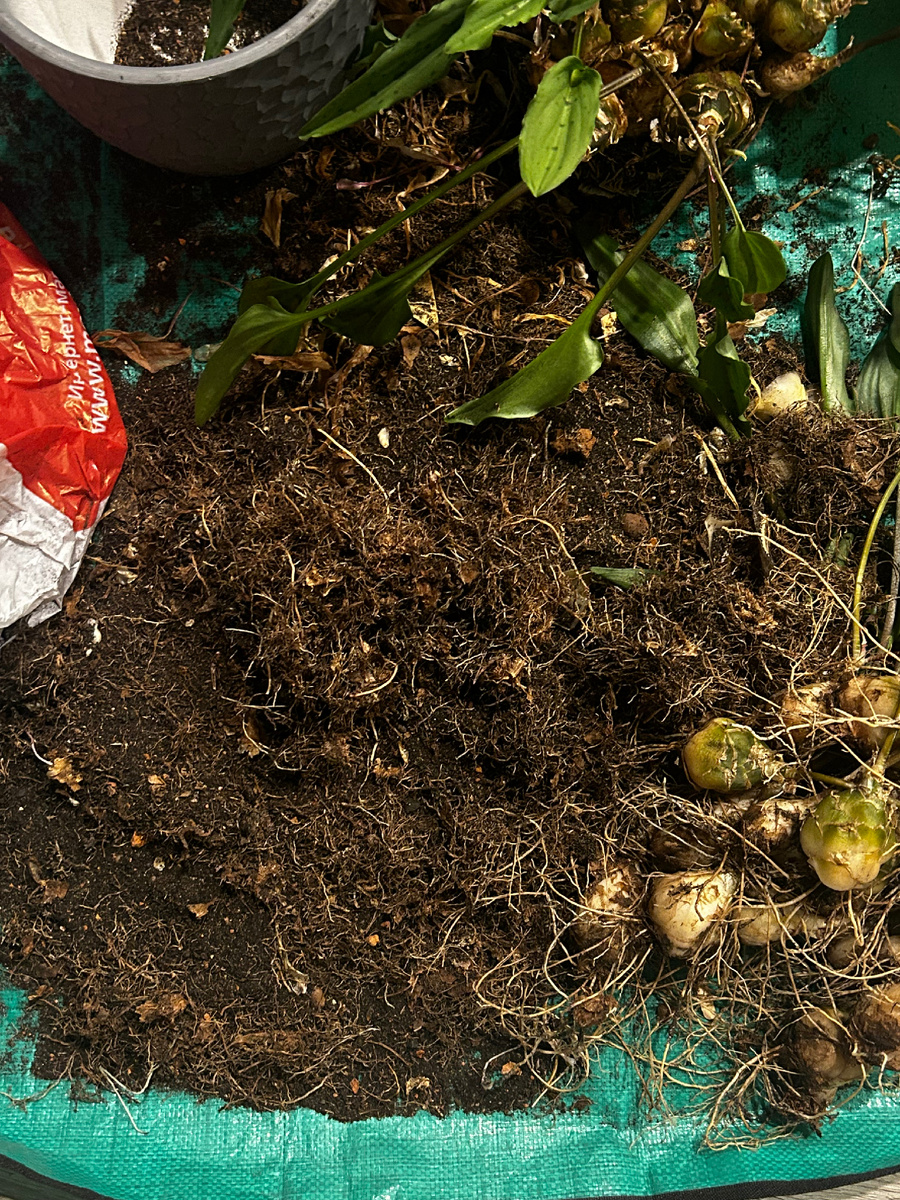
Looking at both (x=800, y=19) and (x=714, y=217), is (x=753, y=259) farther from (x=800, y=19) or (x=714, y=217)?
(x=800, y=19)

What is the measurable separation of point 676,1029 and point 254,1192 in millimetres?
510

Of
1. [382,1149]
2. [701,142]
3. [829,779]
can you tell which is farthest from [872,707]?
[382,1149]

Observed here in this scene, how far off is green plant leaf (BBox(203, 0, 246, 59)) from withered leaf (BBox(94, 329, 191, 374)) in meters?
0.32

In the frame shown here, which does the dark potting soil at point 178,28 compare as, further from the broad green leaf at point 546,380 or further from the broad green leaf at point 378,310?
the broad green leaf at point 546,380

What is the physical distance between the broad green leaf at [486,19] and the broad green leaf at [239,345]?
0.29 m

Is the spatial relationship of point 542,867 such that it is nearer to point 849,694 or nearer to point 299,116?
point 849,694

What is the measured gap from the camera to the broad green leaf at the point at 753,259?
0.91 meters

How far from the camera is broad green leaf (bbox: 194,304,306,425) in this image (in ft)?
3.00

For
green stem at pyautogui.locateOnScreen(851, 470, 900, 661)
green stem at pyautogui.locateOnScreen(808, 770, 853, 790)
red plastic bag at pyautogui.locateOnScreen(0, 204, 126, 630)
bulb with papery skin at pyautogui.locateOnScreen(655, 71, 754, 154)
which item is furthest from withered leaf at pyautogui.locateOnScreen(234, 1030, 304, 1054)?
bulb with papery skin at pyautogui.locateOnScreen(655, 71, 754, 154)

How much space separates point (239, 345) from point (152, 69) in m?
0.26

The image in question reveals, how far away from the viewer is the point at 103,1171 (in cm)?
97

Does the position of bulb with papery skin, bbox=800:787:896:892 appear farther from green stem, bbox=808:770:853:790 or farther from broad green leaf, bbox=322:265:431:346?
broad green leaf, bbox=322:265:431:346

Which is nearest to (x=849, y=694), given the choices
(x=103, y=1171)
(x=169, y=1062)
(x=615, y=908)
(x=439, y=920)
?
(x=615, y=908)

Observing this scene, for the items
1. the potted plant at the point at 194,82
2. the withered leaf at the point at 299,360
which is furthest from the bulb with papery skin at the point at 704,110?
the withered leaf at the point at 299,360
